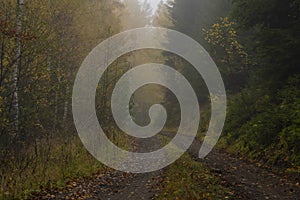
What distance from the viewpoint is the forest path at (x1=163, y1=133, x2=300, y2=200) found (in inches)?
335

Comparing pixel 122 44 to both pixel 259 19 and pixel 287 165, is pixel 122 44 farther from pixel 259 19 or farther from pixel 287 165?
pixel 287 165

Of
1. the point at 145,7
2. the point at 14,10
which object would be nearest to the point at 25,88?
the point at 14,10

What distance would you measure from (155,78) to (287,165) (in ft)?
131

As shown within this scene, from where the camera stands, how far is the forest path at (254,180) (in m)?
8.51

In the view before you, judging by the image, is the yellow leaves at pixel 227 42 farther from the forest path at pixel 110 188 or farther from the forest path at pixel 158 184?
the forest path at pixel 110 188

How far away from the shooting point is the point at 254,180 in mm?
10219

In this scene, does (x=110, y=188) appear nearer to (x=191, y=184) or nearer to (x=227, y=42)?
(x=191, y=184)

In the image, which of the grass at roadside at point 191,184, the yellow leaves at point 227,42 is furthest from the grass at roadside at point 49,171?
the yellow leaves at point 227,42

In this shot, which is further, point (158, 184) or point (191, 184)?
point (158, 184)

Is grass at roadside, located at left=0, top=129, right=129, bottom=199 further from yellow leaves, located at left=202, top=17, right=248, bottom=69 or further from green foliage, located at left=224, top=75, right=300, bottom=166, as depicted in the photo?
yellow leaves, located at left=202, top=17, right=248, bottom=69

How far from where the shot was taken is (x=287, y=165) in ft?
37.5

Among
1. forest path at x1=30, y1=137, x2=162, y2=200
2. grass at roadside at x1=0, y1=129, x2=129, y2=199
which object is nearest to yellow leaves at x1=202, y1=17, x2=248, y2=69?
grass at roadside at x1=0, y1=129, x2=129, y2=199

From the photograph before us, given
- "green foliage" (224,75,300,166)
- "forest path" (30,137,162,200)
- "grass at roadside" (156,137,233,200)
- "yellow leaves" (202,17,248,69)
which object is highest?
"yellow leaves" (202,17,248,69)

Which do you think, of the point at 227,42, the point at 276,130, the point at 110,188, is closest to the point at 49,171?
the point at 110,188
